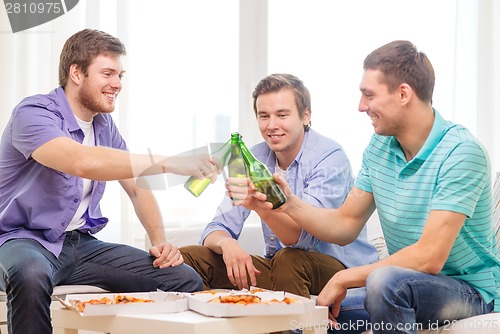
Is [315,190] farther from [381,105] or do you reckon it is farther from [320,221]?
[381,105]

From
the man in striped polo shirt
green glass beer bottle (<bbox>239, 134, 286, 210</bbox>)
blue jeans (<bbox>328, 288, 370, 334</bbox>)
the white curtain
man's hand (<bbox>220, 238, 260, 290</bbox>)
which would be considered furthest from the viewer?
the white curtain

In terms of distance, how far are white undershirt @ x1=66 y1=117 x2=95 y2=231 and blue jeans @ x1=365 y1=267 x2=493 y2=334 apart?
977 millimetres

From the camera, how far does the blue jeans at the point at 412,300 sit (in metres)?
1.83

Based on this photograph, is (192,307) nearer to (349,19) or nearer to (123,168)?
(123,168)

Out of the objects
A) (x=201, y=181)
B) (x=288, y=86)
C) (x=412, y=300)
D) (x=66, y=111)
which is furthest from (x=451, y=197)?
(x=66, y=111)

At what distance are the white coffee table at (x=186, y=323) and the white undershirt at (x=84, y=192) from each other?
0.57 metres

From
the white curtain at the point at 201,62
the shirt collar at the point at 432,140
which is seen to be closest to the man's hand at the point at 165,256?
the white curtain at the point at 201,62

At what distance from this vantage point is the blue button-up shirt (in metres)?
2.38

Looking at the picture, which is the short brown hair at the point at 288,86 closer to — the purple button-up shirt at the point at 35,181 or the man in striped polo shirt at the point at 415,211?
the man in striped polo shirt at the point at 415,211

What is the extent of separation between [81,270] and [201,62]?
1.47 meters

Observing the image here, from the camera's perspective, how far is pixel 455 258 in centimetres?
200

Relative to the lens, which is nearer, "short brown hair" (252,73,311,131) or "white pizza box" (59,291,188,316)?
"white pizza box" (59,291,188,316)

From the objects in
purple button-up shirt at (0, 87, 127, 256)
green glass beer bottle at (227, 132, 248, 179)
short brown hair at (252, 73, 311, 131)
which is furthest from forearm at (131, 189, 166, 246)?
green glass beer bottle at (227, 132, 248, 179)

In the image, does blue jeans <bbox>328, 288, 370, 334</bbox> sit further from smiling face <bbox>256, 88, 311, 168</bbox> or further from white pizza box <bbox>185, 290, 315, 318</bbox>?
smiling face <bbox>256, 88, 311, 168</bbox>
